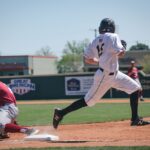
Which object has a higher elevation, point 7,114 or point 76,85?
point 7,114

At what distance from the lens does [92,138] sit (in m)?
8.80

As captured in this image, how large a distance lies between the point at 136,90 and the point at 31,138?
2288 mm

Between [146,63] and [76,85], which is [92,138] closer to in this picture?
[76,85]

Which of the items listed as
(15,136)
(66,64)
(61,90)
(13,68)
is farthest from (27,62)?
(15,136)

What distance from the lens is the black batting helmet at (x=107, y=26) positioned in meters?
8.98

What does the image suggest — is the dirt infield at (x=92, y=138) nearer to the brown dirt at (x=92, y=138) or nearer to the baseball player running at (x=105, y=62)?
the brown dirt at (x=92, y=138)

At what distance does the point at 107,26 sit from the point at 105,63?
0.71m

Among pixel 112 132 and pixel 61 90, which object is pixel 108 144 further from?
pixel 61 90

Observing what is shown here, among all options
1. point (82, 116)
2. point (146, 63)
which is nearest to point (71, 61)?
point (146, 63)

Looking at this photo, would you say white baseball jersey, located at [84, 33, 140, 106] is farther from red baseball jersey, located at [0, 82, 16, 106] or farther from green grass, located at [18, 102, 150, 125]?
green grass, located at [18, 102, 150, 125]

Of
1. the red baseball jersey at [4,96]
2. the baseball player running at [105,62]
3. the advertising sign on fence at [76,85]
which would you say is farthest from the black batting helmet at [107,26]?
the advertising sign on fence at [76,85]

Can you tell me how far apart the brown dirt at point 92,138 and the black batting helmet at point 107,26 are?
1960 mm

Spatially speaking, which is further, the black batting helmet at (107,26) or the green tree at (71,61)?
the green tree at (71,61)

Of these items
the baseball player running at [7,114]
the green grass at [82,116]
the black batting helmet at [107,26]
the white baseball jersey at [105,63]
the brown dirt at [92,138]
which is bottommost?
the green grass at [82,116]
